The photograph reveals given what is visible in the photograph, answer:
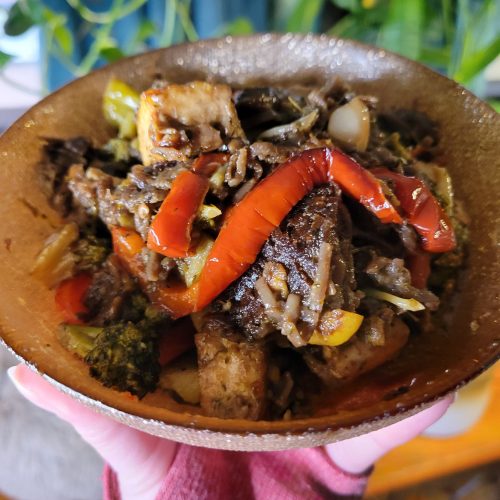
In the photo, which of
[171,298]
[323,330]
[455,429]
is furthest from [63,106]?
[455,429]

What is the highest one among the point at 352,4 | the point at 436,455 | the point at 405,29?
the point at 352,4

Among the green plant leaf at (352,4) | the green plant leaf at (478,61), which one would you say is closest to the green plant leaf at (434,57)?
the green plant leaf at (352,4)

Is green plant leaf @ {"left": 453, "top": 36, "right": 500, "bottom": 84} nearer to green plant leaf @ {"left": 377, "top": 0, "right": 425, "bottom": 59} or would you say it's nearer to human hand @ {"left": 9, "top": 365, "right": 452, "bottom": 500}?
green plant leaf @ {"left": 377, "top": 0, "right": 425, "bottom": 59}

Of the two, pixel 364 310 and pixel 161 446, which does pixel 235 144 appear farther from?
pixel 161 446

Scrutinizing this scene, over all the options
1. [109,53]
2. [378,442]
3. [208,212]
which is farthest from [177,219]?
[109,53]

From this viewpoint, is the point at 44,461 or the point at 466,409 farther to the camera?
the point at 44,461

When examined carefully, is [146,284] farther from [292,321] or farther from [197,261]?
[292,321]

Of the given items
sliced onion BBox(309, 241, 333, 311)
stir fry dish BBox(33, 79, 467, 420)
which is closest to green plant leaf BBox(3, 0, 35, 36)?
stir fry dish BBox(33, 79, 467, 420)
